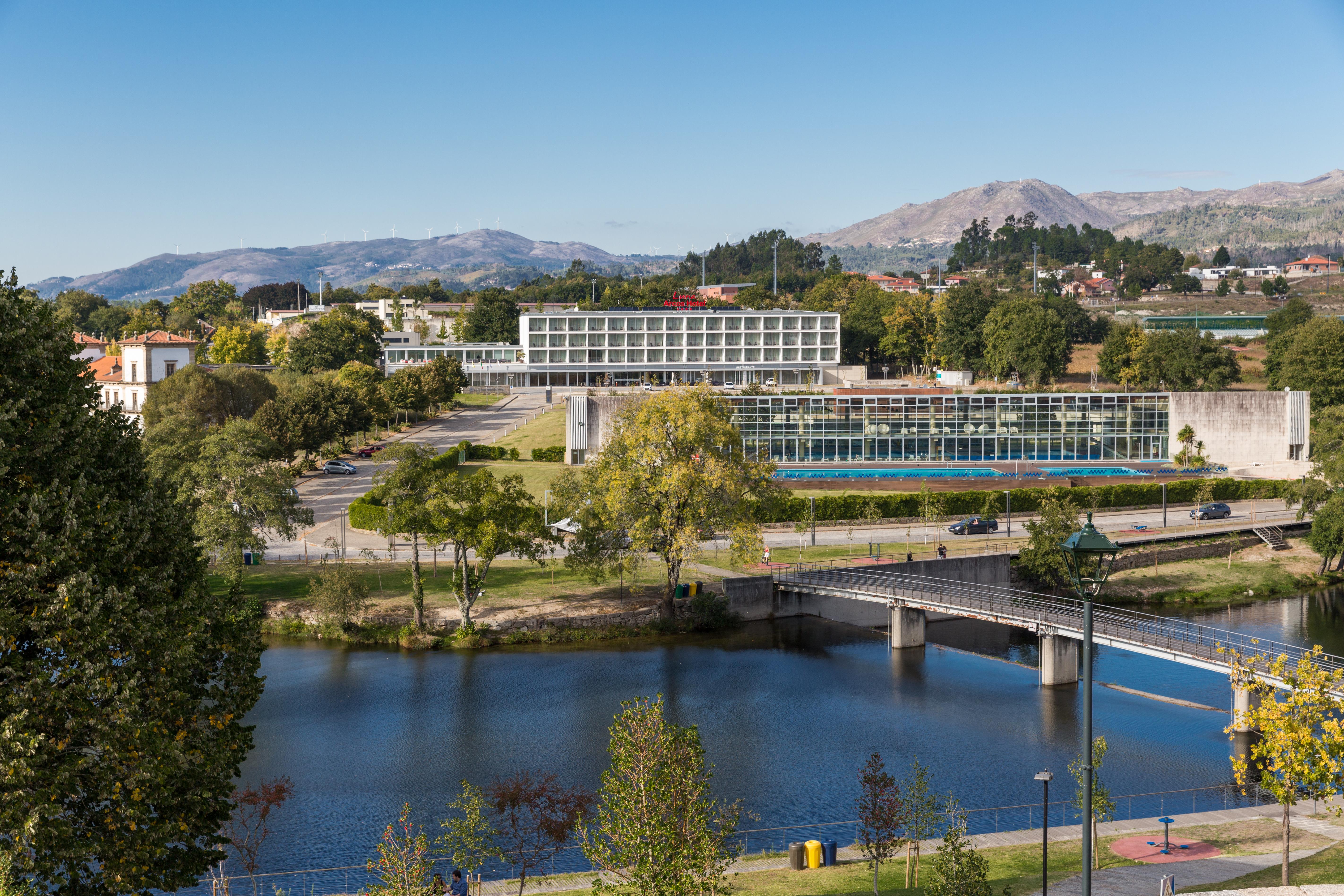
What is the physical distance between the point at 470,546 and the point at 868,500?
2799cm

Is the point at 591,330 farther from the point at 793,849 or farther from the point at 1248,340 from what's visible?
the point at 793,849

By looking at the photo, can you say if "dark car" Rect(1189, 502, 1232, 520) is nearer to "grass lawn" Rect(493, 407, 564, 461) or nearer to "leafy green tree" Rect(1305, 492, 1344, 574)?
"leafy green tree" Rect(1305, 492, 1344, 574)

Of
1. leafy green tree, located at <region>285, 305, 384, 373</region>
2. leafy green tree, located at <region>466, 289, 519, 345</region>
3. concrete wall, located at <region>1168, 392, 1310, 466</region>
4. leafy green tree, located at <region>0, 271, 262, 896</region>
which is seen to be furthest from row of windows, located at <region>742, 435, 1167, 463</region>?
leafy green tree, located at <region>466, 289, 519, 345</region>

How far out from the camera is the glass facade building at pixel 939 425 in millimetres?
87375

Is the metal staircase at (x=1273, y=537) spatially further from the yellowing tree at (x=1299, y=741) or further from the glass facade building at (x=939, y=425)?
the yellowing tree at (x=1299, y=741)

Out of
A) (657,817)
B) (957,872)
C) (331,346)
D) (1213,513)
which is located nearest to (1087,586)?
(957,872)

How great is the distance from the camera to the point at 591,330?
16038 centimetres

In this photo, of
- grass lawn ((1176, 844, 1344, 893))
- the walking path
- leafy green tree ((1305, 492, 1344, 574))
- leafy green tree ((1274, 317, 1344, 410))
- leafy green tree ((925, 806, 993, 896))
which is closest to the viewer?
leafy green tree ((925, 806, 993, 896))

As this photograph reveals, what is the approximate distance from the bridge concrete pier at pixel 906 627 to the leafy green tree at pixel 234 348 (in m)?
120

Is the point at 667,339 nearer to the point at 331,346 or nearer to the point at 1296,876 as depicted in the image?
the point at 331,346

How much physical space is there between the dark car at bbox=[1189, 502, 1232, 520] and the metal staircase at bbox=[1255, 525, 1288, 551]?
355 centimetres

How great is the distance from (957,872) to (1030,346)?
115m

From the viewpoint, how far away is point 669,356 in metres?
161

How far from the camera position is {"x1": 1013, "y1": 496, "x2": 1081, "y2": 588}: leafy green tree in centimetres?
5812
